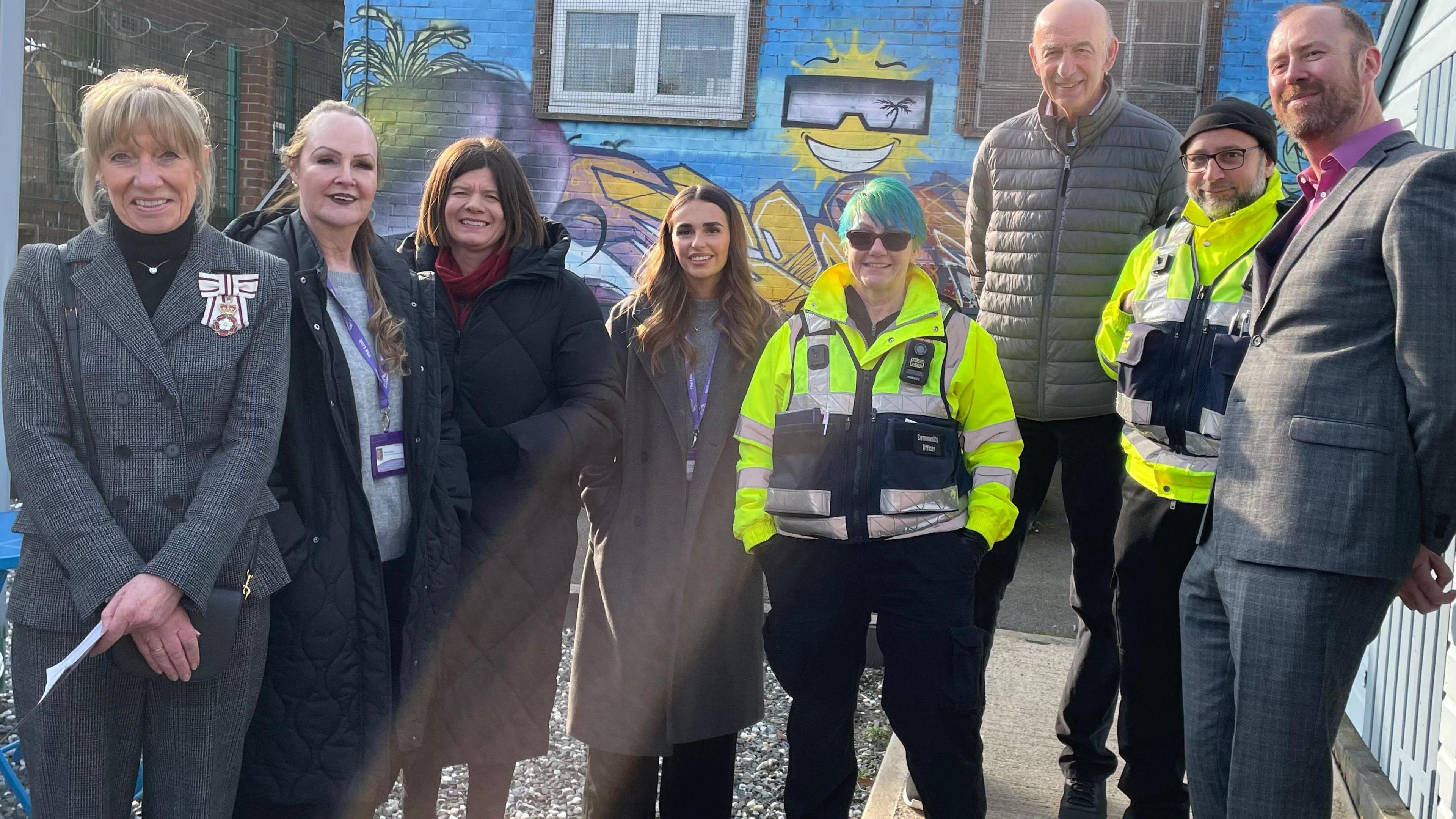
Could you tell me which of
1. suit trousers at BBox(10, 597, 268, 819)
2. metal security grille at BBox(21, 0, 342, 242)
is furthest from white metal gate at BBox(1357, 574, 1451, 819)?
metal security grille at BBox(21, 0, 342, 242)

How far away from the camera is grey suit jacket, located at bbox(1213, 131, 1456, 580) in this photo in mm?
2096

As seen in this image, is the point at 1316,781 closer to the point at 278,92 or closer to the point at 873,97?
the point at 873,97

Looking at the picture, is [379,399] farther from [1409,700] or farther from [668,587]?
[1409,700]

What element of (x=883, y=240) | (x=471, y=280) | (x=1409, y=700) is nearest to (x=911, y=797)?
(x=1409, y=700)

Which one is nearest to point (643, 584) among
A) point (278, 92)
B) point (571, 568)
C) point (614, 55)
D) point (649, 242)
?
point (571, 568)

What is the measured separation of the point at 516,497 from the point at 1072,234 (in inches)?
71.0

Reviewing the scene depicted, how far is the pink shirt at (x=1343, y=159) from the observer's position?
2324 millimetres

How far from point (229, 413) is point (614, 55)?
24.7ft

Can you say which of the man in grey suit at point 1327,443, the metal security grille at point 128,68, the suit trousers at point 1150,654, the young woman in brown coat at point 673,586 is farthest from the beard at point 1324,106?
the metal security grille at point 128,68

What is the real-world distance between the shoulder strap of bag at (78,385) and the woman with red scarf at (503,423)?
87cm

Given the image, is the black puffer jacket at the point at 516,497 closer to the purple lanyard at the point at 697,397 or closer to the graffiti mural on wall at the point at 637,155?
the purple lanyard at the point at 697,397

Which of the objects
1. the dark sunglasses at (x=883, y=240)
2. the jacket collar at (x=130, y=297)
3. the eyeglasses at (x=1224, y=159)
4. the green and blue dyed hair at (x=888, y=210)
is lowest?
the jacket collar at (x=130, y=297)

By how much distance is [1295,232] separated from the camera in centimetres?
243

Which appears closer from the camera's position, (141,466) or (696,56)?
(141,466)
